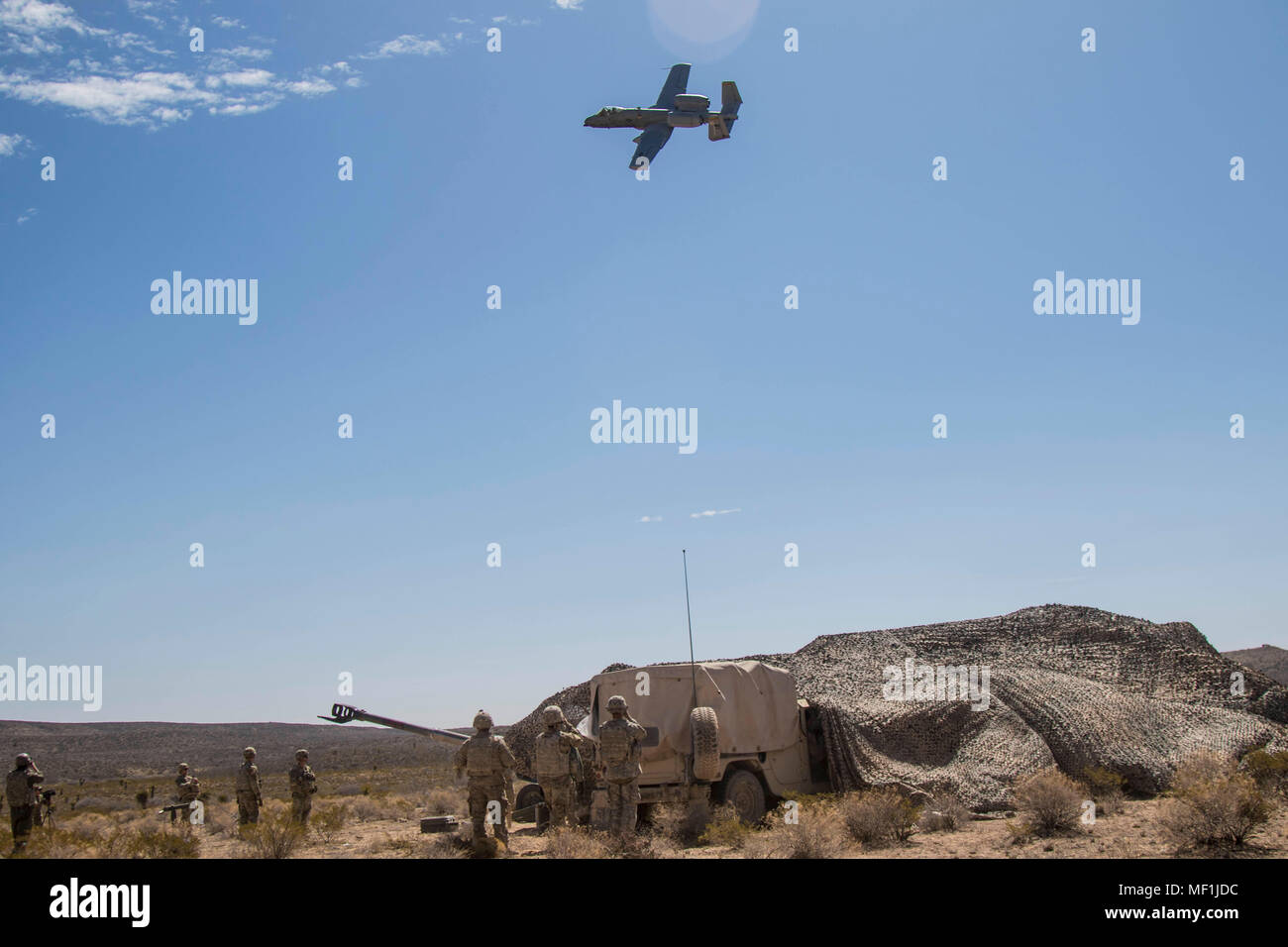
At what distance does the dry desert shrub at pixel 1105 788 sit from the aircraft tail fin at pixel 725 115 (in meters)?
21.0

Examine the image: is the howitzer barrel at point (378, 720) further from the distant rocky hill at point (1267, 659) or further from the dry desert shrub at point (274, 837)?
the distant rocky hill at point (1267, 659)

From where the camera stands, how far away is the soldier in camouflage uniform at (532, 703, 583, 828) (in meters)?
13.4

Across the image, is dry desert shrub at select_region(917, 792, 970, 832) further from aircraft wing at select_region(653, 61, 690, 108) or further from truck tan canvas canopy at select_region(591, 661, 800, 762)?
aircraft wing at select_region(653, 61, 690, 108)

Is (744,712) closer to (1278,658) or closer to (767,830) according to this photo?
(767,830)

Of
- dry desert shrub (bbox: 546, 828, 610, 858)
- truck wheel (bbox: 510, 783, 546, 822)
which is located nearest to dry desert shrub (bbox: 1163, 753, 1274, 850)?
dry desert shrub (bbox: 546, 828, 610, 858)

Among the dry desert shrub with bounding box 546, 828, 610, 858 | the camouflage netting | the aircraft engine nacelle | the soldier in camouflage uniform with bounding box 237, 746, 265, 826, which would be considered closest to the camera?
the dry desert shrub with bounding box 546, 828, 610, 858

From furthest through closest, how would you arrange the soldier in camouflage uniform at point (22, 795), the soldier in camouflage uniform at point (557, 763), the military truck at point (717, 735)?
the soldier in camouflage uniform at point (22, 795) < the military truck at point (717, 735) < the soldier in camouflage uniform at point (557, 763)

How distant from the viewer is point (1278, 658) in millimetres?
58688

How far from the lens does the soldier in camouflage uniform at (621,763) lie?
43.3 feet

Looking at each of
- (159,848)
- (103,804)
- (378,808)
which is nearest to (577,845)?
(159,848)

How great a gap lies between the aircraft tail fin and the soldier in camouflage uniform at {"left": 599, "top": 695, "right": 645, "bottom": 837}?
21412mm

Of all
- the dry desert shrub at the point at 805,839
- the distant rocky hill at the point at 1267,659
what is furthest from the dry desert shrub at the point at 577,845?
the distant rocky hill at the point at 1267,659
